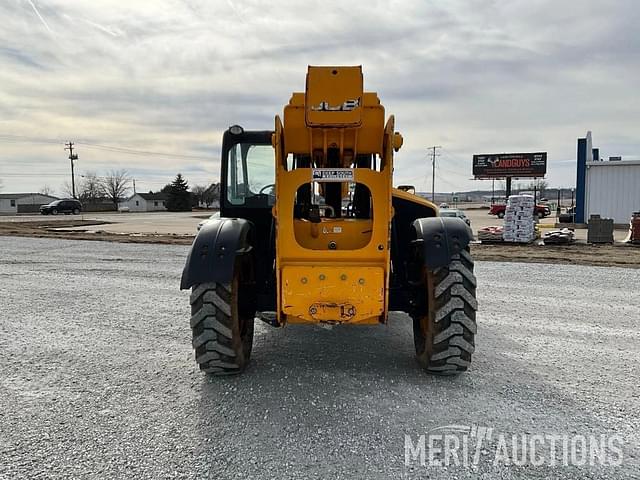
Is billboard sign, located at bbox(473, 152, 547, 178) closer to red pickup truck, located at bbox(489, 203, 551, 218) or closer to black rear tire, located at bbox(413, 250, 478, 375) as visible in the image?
red pickup truck, located at bbox(489, 203, 551, 218)

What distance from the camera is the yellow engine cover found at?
159 inches

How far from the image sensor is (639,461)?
2932 mm

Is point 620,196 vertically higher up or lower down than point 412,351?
higher up

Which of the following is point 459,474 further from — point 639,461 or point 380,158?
point 380,158

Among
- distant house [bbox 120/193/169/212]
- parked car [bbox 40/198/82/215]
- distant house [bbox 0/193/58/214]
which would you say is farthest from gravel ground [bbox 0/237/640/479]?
distant house [bbox 120/193/169/212]

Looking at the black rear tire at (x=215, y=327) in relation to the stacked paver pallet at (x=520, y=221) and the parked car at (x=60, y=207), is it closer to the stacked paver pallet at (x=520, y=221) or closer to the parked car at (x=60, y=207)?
the stacked paver pallet at (x=520, y=221)

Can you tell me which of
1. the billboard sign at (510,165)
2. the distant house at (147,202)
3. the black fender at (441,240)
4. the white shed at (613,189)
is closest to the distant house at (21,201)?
the distant house at (147,202)

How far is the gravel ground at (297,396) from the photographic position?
2.95 m

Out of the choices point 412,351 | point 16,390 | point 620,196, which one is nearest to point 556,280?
point 412,351

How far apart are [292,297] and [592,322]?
14.5 ft

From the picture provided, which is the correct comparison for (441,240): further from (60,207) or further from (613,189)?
(60,207)

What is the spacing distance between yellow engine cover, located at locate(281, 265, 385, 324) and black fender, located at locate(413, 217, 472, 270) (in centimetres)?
45
